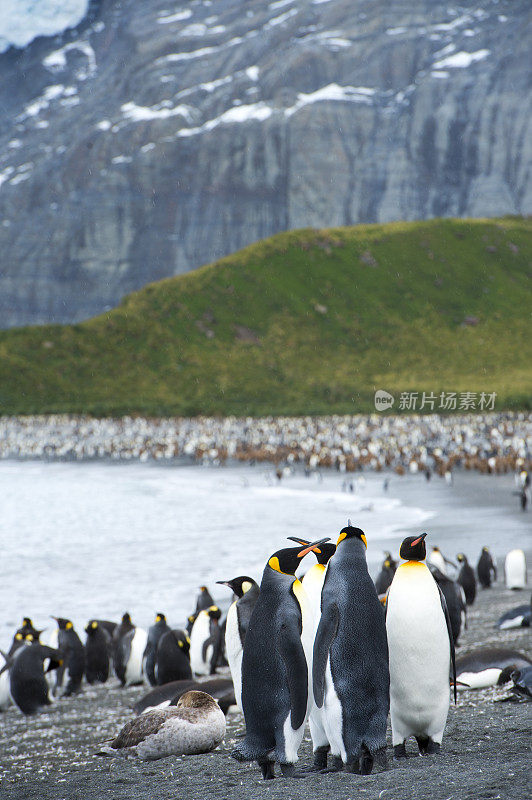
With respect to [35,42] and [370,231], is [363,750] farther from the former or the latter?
[35,42]

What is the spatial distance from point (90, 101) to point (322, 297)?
98540mm

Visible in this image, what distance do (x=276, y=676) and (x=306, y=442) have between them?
111 feet

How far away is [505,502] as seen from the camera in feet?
65.5

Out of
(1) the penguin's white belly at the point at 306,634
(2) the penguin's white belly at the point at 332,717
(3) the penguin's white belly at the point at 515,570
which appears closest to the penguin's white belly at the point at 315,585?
(1) the penguin's white belly at the point at 306,634

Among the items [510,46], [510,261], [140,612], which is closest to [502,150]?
[510,46]

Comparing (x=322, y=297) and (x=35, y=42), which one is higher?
(x=35, y=42)

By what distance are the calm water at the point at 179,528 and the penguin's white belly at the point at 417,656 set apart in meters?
5.75

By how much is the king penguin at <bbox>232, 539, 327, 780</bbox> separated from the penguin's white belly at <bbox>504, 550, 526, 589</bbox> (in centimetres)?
724

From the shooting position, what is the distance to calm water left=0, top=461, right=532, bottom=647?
443 inches

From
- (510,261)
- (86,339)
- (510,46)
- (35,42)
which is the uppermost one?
(35,42)

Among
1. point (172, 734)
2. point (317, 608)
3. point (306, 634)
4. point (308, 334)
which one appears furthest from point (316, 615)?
point (308, 334)

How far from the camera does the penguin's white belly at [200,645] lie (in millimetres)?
7831

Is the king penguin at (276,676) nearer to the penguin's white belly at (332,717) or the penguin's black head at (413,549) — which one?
the penguin's white belly at (332,717)

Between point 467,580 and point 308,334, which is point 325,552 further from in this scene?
point 308,334
